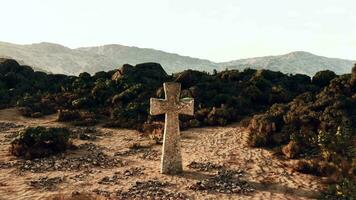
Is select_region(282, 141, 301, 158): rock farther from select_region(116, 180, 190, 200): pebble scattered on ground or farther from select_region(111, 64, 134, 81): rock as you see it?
select_region(111, 64, 134, 81): rock

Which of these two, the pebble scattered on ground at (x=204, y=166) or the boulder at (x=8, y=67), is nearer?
the pebble scattered on ground at (x=204, y=166)

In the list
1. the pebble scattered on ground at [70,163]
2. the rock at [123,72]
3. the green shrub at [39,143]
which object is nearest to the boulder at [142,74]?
the rock at [123,72]

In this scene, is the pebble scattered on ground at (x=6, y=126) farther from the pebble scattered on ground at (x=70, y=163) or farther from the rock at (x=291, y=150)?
the rock at (x=291, y=150)

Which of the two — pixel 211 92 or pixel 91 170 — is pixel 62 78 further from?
pixel 91 170

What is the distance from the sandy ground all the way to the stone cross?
0.45 meters

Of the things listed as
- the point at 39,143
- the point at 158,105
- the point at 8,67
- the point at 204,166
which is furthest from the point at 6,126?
the point at 8,67

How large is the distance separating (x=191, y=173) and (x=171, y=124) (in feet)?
6.46

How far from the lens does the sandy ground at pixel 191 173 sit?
13672 millimetres

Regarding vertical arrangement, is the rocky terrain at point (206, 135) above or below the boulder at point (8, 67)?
below

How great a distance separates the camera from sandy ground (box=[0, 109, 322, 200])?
1367cm

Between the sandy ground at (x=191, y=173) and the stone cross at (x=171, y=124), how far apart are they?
1.48 ft

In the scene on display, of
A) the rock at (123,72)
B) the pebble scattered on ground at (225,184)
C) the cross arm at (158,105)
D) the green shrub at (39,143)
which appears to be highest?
the rock at (123,72)

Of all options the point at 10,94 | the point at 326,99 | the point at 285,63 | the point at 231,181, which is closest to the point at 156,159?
the point at 231,181

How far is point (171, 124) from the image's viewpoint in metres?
15.8
